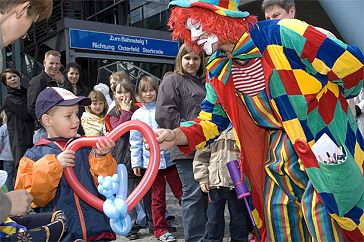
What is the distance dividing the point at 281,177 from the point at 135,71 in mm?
10904

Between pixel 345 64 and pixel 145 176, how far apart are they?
1.26 meters

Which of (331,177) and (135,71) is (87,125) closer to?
(331,177)

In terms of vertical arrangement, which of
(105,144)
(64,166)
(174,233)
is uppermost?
(105,144)

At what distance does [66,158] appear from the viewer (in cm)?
283

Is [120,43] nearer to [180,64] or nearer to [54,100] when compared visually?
[180,64]

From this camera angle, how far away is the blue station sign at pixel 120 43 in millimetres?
11836

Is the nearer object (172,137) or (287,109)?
(287,109)

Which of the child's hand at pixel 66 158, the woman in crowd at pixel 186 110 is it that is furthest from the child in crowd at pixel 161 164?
the child's hand at pixel 66 158

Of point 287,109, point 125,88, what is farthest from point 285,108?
point 125,88

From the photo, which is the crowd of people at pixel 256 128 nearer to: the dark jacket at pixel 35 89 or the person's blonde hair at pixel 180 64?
the person's blonde hair at pixel 180 64

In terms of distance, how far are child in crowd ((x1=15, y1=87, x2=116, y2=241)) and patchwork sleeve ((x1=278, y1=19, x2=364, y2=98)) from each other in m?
1.19

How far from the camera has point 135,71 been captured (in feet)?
42.8

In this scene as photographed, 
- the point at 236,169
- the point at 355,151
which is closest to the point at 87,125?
the point at 236,169

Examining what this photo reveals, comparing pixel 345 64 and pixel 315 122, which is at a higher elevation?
pixel 345 64
